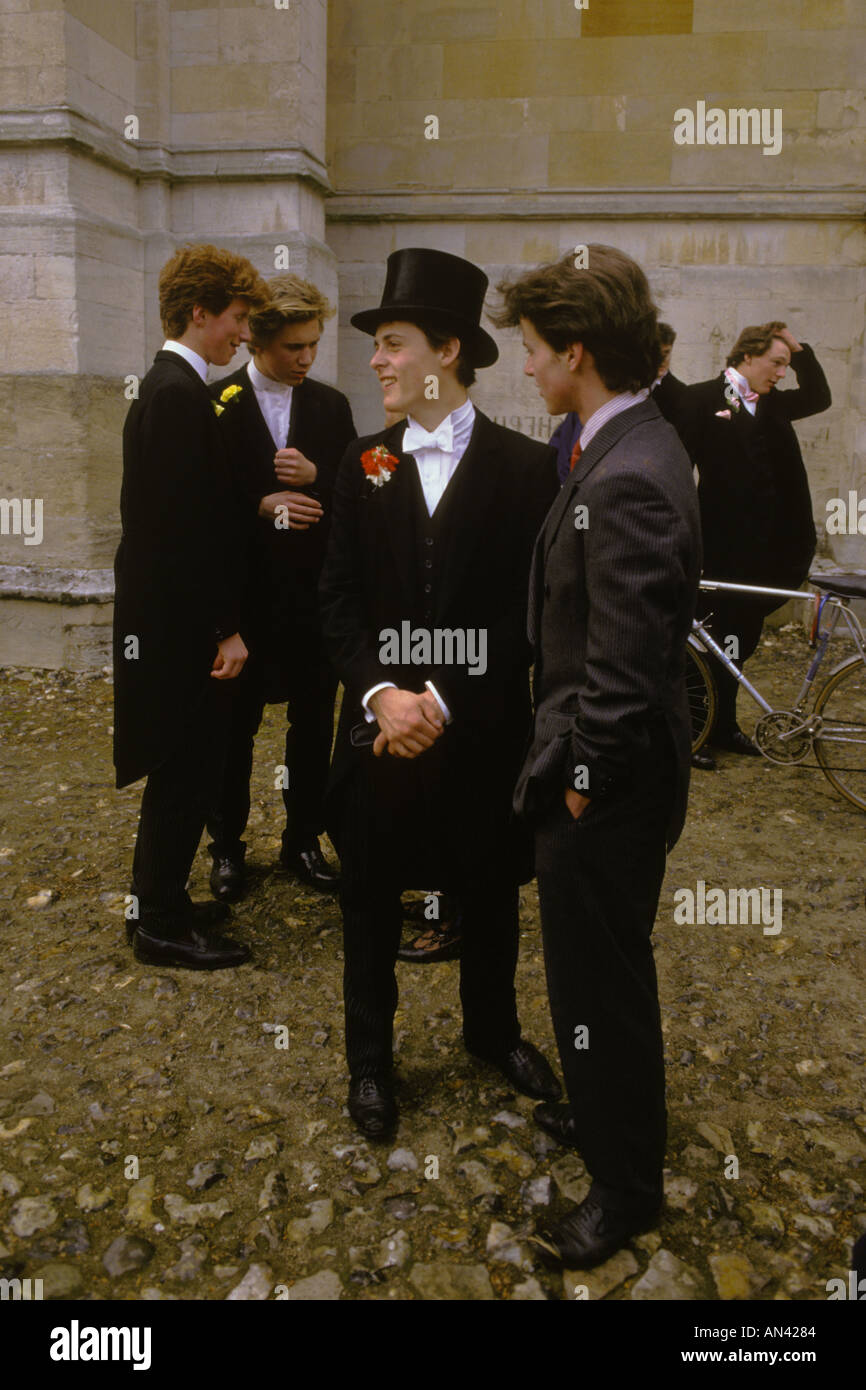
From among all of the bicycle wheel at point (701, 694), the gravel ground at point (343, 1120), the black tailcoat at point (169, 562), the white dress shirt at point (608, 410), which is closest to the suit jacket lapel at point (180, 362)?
the black tailcoat at point (169, 562)

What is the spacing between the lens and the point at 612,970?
233 centimetres

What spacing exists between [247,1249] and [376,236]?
8.74 metres

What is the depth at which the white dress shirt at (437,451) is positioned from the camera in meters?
2.78

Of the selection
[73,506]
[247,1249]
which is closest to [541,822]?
[247,1249]

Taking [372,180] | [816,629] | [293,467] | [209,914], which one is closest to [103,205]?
[372,180]

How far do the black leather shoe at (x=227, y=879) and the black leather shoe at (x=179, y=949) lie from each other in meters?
0.48

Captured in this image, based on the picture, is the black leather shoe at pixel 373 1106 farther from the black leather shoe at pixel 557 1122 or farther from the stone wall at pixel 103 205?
the stone wall at pixel 103 205

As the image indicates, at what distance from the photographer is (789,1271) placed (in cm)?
241

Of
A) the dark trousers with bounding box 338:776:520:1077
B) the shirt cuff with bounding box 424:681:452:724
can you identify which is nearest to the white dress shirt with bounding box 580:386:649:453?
the shirt cuff with bounding box 424:681:452:724

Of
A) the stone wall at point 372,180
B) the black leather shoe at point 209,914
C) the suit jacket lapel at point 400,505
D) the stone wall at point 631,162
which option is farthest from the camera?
the stone wall at point 631,162

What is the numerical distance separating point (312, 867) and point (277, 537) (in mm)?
1279

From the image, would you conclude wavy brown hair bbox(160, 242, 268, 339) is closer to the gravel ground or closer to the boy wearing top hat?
the boy wearing top hat

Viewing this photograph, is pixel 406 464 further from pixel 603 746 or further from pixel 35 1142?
pixel 35 1142

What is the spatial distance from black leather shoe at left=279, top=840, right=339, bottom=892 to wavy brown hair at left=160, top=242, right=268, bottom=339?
197 cm
